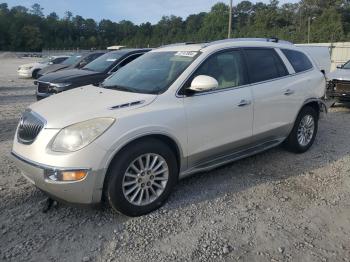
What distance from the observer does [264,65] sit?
5.30m

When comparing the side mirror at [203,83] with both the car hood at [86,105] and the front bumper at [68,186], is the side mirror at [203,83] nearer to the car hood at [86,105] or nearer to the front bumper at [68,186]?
the car hood at [86,105]

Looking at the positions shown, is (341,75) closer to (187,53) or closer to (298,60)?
(298,60)

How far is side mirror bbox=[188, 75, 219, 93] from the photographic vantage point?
13.8 ft

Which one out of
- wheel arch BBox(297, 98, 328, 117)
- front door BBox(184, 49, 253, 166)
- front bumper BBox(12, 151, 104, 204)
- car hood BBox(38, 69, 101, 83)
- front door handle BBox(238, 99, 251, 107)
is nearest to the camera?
front bumper BBox(12, 151, 104, 204)

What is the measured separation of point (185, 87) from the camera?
429 centimetres

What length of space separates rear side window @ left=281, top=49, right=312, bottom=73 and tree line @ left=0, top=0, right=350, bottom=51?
65199 millimetres

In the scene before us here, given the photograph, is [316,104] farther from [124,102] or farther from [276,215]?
[124,102]

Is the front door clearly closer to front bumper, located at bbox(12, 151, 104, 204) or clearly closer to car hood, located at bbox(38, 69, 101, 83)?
front bumper, located at bbox(12, 151, 104, 204)

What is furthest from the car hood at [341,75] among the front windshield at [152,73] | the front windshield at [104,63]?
the front windshield at [152,73]

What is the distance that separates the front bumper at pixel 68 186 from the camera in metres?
3.58

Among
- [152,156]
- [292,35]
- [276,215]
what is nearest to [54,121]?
[152,156]

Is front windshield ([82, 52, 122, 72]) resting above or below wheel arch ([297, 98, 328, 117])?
above

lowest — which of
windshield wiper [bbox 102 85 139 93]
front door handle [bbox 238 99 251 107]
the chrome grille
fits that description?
the chrome grille

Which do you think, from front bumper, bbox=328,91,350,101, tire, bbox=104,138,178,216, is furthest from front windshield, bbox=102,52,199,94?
front bumper, bbox=328,91,350,101
